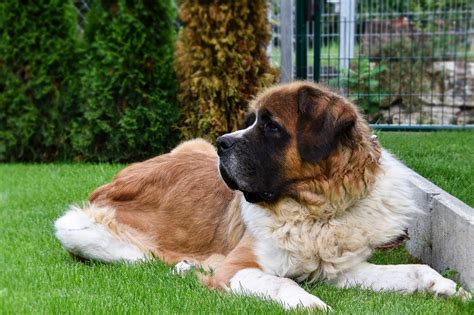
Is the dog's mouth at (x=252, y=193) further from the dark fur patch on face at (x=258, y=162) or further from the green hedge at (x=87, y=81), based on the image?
the green hedge at (x=87, y=81)

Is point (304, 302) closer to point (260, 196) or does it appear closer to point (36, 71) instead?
point (260, 196)

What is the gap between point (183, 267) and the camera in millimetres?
4457

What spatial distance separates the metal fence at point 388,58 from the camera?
8.96 meters

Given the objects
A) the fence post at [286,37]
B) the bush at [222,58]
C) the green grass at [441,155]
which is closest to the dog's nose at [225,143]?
the green grass at [441,155]

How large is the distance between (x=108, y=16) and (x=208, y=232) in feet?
16.8

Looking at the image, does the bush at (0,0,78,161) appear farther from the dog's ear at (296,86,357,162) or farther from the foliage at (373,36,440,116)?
the dog's ear at (296,86,357,162)

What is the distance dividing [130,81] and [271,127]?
5226 millimetres

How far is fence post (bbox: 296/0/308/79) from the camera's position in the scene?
29.1 ft

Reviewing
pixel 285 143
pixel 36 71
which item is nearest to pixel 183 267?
pixel 285 143

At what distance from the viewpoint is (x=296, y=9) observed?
29.3 feet

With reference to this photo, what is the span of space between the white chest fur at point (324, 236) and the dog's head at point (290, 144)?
166mm

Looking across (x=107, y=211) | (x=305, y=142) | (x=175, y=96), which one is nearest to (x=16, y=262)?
(x=107, y=211)

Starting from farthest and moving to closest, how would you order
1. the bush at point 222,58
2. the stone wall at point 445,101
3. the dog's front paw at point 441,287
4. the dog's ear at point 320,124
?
the stone wall at point 445,101
the bush at point 222,58
the dog's ear at point 320,124
the dog's front paw at point 441,287

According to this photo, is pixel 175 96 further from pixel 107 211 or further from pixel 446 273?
pixel 446 273
